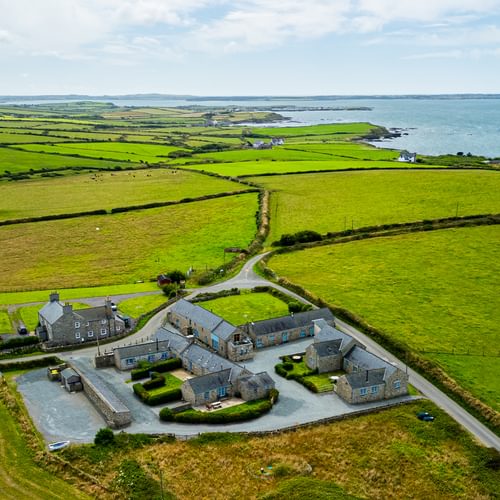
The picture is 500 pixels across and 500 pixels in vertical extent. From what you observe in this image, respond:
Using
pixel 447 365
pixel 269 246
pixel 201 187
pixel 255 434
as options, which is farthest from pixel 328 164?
pixel 255 434

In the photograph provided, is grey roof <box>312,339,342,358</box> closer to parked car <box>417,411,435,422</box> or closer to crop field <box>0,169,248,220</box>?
parked car <box>417,411,435,422</box>

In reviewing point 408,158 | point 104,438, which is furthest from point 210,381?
point 408,158

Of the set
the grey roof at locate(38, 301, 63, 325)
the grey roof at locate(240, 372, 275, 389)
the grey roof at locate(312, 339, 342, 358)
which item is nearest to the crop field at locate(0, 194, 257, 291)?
the grey roof at locate(38, 301, 63, 325)

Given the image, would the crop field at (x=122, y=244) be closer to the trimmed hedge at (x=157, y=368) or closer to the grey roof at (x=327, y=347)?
the trimmed hedge at (x=157, y=368)

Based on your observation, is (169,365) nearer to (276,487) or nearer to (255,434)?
(255,434)

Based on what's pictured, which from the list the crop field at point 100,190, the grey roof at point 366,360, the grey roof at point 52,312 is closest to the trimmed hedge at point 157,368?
the grey roof at point 52,312

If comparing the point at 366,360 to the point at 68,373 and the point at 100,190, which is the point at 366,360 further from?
the point at 100,190
